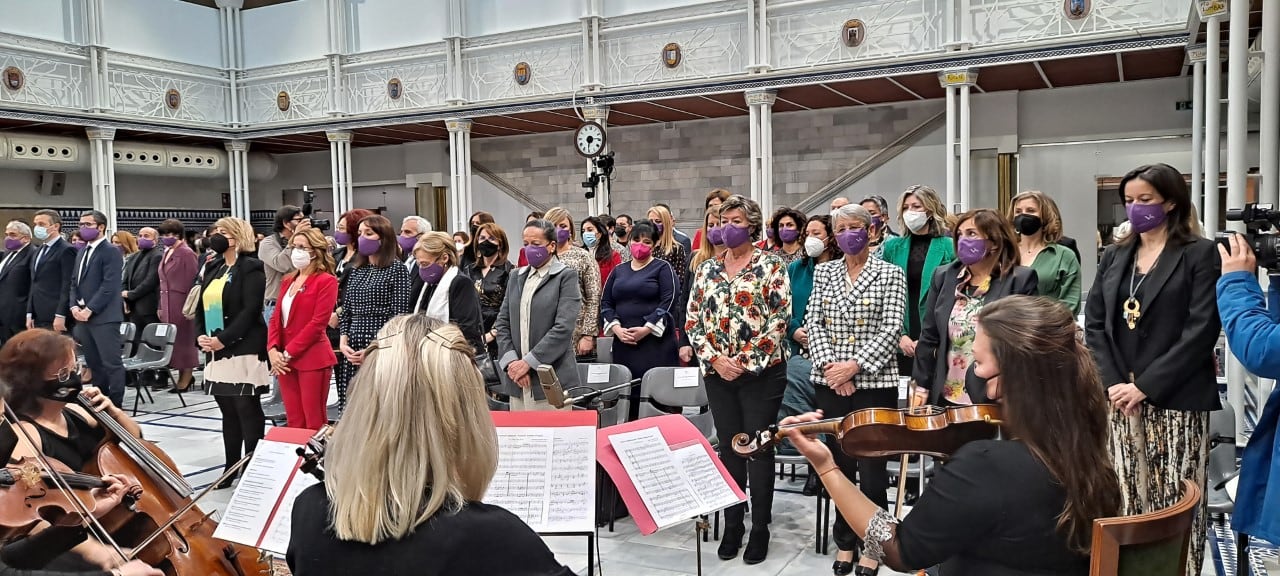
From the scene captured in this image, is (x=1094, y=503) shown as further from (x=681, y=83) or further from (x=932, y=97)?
(x=932, y=97)

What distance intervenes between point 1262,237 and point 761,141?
393 inches

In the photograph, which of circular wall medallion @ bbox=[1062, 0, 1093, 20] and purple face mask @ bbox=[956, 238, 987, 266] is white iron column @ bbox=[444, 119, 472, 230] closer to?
circular wall medallion @ bbox=[1062, 0, 1093, 20]

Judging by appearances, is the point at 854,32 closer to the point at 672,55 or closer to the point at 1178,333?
the point at 672,55

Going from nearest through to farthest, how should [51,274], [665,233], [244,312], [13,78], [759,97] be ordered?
[244,312]
[665,233]
[51,274]
[759,97]
[13,78]

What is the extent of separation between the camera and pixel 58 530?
7.29 ft

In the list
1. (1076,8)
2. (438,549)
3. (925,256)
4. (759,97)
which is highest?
(1076,8)

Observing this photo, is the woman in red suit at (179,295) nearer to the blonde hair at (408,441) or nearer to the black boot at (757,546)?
the black boot at (757,546)

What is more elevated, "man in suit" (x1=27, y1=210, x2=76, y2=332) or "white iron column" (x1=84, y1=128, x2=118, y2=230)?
"white iron column" (x1=84, y1=128, x2=118, y2=230)

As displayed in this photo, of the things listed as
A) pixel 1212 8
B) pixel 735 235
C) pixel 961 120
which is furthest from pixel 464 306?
pixel 961 120

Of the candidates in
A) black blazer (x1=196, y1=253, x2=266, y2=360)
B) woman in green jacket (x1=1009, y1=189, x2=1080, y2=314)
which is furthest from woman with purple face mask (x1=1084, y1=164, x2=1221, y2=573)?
black blazer (x1=196, y1=253, x2=266, y2=360)

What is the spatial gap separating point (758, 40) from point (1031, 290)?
928 centimetres

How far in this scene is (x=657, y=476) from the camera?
2.83m

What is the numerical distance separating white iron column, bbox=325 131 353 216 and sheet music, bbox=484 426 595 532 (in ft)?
46.3

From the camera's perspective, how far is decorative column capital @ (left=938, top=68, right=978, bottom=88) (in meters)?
11.1
